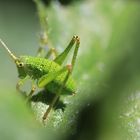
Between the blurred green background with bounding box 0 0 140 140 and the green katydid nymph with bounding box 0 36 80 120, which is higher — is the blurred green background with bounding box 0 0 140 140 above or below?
below

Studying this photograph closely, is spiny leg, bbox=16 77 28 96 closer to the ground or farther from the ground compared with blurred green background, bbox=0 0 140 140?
farther from the ground

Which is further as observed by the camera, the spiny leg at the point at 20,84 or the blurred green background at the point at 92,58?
the spiny leg at the point at 20,84

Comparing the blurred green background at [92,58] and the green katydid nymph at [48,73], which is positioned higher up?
the green katydid nymph at [48,73]

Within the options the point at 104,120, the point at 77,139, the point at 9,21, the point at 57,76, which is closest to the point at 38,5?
the point at 9,21

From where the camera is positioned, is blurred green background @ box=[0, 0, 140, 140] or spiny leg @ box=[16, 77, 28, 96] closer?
blurred green background @ box=[0, 0, 140, 140]

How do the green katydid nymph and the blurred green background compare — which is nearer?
the blurred green background

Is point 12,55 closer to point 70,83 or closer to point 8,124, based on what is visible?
point 70,83

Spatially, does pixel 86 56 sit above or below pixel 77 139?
below
